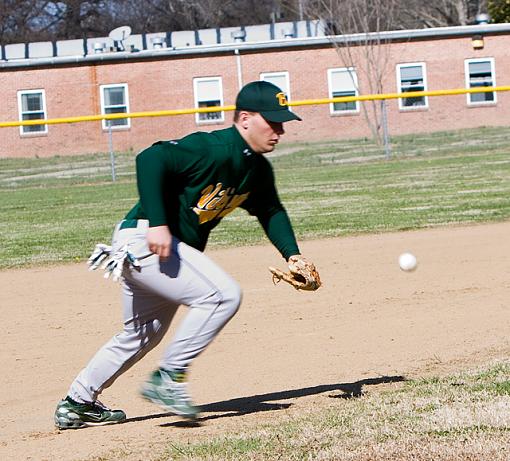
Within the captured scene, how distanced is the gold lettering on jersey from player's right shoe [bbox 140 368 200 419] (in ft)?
2.43

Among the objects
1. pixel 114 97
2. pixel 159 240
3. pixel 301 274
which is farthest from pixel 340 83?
pixel 159 240

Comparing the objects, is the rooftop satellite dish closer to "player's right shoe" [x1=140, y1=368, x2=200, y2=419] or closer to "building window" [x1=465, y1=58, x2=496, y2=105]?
"building window" [x1=465, y1=58, x2=496, y2=105]

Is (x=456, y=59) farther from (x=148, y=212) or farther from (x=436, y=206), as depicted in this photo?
(x=148, y=212)

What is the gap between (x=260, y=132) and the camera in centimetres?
499

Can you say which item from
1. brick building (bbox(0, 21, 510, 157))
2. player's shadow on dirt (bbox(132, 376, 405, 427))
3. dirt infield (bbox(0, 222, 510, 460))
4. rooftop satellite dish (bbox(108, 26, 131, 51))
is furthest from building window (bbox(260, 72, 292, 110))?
player's shadow on dirt (bbox(132, 376, 405, 427))

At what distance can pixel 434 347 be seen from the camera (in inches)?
277

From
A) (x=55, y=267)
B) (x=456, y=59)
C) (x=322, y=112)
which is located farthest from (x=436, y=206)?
(x=456, y=59)

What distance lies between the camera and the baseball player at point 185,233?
4.80 m

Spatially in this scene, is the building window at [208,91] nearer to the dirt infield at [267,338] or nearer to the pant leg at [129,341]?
the dirt infield at [267,338]

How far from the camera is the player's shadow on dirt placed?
18.3ft

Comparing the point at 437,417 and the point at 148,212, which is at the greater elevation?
the point at 148,212

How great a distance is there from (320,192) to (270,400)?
12.9 metres

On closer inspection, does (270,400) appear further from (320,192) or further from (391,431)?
(320,192)

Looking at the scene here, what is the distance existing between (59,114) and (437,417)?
113 ft
